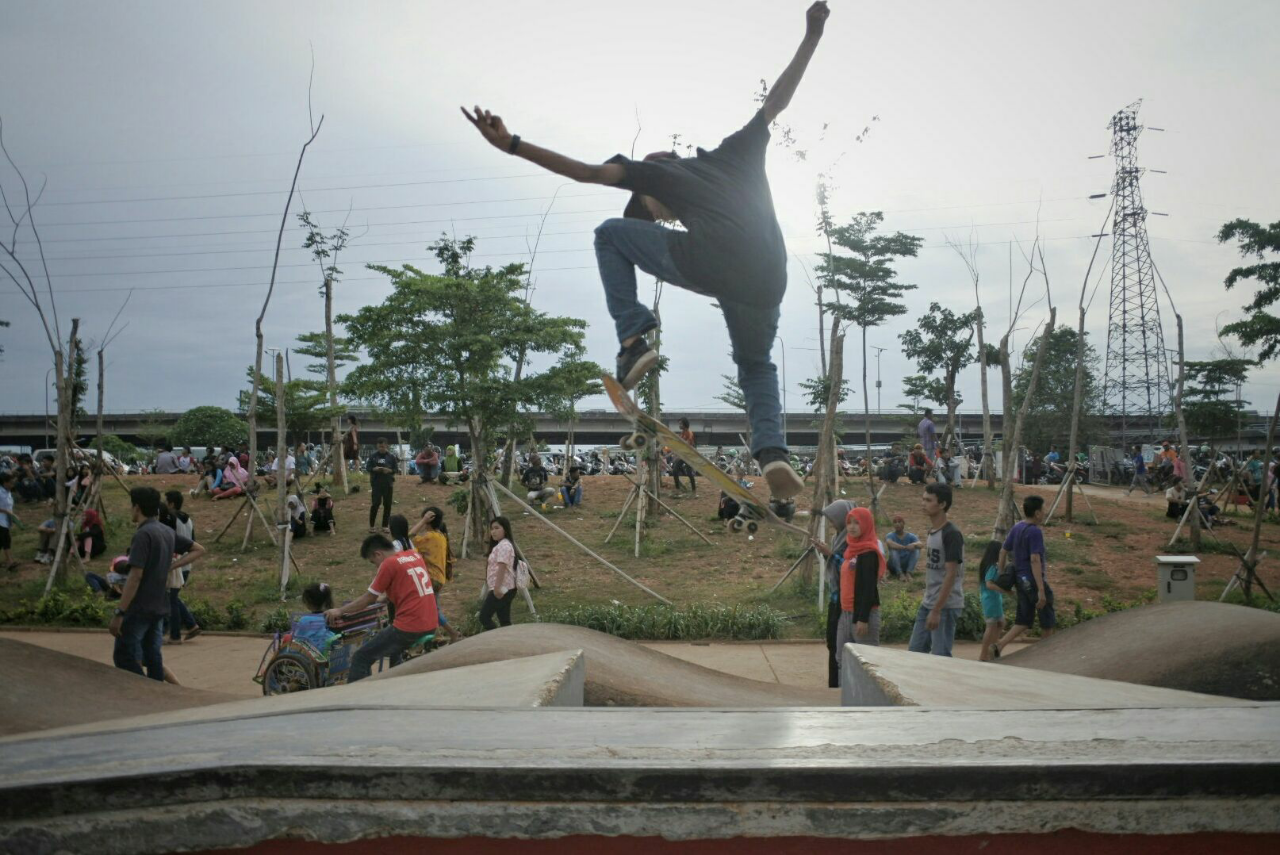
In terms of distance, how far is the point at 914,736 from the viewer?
2520 mm

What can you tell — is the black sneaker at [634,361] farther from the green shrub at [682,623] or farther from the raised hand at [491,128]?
the green shrub at [682,623]

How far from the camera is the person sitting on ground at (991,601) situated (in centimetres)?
829

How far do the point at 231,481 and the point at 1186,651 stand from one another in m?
22.7

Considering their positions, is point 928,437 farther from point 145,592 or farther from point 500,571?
point 145,592

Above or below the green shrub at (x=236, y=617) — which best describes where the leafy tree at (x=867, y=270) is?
above

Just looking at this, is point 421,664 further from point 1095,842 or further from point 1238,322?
point 1238,322

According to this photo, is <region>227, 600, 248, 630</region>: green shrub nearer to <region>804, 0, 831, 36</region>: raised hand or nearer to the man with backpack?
the man with backpack

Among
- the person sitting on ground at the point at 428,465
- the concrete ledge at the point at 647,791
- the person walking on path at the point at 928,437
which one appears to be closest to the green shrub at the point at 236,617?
the concrete ledge at the point at 647,791

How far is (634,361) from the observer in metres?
4.80

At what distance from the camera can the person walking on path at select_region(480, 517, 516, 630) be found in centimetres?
959

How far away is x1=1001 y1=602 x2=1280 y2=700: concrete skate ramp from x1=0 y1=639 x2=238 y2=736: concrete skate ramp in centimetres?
677

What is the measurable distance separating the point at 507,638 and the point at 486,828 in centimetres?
438

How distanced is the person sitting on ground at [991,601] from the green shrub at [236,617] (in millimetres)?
10350

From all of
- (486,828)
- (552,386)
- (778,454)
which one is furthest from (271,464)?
(486,828)
